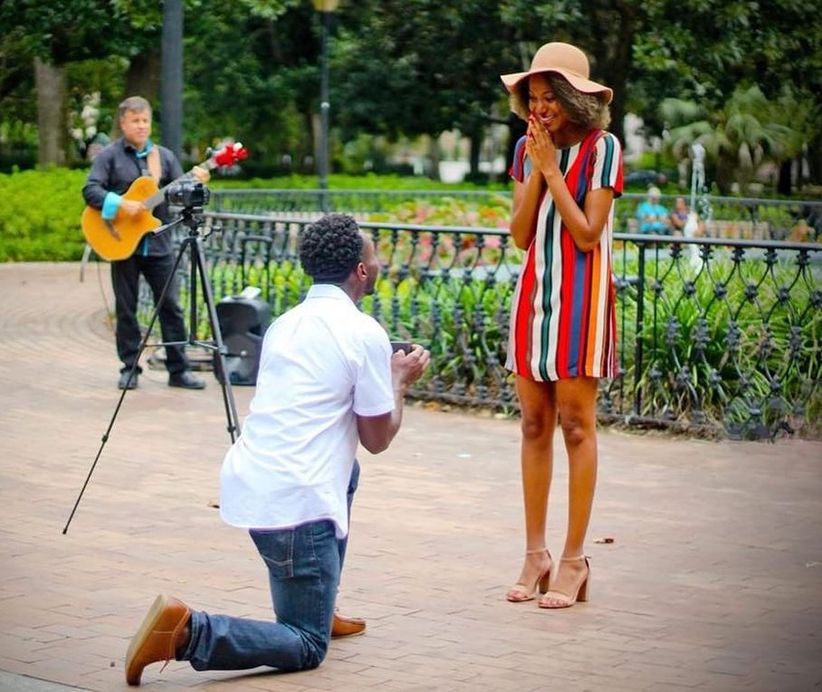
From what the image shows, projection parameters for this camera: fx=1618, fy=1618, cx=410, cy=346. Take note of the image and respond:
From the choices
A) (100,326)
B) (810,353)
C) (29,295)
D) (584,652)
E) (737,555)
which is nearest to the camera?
(584,652)

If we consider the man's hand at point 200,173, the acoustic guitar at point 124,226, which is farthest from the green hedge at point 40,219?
the man's hand at point 200,173

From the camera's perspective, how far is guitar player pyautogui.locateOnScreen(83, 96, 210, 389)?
10.8 metres

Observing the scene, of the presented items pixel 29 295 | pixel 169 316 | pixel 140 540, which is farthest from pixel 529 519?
pixel 29 295

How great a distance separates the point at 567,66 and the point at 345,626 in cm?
219

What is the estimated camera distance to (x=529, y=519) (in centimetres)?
614

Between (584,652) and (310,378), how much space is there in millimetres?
1350

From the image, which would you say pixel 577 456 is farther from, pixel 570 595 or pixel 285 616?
pixel 285 616

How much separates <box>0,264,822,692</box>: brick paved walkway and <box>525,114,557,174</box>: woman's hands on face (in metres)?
1.65

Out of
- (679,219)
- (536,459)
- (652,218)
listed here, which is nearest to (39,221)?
(652,218)

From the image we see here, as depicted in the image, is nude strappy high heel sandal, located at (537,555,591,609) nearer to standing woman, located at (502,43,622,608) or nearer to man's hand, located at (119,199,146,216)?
standing woman, located at (502,43,622,608)

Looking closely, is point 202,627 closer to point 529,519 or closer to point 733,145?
point 529,519

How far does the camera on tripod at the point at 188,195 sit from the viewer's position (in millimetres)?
8461

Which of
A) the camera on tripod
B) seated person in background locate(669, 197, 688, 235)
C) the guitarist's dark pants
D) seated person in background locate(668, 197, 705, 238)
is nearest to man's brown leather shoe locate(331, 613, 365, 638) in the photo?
the camera on tripod

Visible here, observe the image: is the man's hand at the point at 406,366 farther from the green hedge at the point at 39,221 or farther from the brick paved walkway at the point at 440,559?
the green hedge at the point at 39,221
